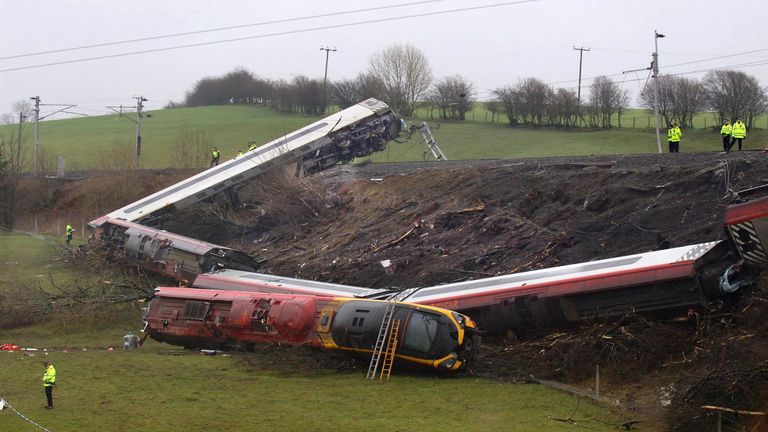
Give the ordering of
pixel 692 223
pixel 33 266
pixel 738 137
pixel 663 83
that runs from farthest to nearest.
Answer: pixel 663 83, pixel 33 266, pixel 738 137, pixel 692 223

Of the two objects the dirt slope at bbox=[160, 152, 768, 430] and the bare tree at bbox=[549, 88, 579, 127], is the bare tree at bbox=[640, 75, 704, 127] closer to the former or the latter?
the bare tree at bbox=[549, 88, 579, 127]

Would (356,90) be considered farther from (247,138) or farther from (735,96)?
(735,96)

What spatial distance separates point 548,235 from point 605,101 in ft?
157

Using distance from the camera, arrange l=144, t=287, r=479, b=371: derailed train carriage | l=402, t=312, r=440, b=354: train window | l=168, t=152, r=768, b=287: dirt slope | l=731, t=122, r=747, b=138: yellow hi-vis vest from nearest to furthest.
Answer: l=402, t=312, r=440, b=354: train window
l=144, t=287, r=479, b=371: derailed train carriage
l=168, t=152, r=768, b=287: dirt slope
l=731, t=122, r=747, b=138: yellow hi-vis vest

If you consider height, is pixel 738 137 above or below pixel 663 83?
below

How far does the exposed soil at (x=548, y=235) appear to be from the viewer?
56.1ft

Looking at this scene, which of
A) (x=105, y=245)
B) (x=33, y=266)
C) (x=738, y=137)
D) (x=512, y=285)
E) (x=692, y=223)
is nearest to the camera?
(x=512, y=285)

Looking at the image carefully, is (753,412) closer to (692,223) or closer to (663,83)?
(692,223)

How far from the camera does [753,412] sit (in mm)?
13914

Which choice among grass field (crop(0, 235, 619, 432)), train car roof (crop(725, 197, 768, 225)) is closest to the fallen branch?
grass field (crop(0, 235, 619, 432))

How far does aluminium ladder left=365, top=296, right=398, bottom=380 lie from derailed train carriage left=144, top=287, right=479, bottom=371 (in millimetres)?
100

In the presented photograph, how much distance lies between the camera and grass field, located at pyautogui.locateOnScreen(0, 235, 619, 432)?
15.8 meters

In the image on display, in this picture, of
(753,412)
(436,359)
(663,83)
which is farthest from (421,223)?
(663,83)

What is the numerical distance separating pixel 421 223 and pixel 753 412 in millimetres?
20436
